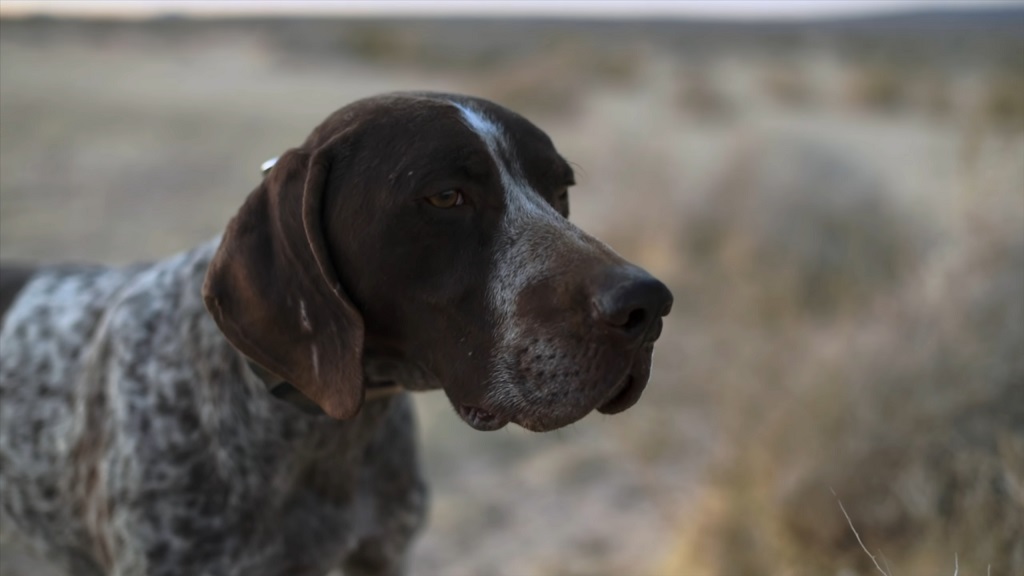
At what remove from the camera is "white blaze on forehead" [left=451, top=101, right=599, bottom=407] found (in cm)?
220

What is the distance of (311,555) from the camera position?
2709mm

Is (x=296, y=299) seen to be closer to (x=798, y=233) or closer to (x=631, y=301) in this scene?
(x=631, y=301)

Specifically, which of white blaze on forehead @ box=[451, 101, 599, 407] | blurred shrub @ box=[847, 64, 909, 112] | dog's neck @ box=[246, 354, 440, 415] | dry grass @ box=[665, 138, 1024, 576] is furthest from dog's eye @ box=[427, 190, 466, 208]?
blurred shrub @ box=[847, 64, 909, 112]

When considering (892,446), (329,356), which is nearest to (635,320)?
(329,356)

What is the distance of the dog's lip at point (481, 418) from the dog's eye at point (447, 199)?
1.63 ft

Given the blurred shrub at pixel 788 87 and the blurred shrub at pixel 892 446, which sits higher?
the blurred shrub at pixel 892 446

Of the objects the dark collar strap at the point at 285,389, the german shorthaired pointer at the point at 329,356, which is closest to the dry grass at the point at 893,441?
the german shorthaired pointer at the point at 329,356

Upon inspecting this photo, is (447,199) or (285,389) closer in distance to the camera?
(447,199)

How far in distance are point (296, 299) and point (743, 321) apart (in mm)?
4421

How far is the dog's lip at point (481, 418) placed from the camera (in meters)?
2.27

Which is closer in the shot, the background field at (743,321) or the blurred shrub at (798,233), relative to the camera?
Answer: the background field at (743,321)

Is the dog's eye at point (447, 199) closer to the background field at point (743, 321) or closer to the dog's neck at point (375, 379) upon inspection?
the dog's neck at point (375, 379)

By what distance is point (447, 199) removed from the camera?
228 centimetres

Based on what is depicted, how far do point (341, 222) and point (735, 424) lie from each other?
9.55ft
